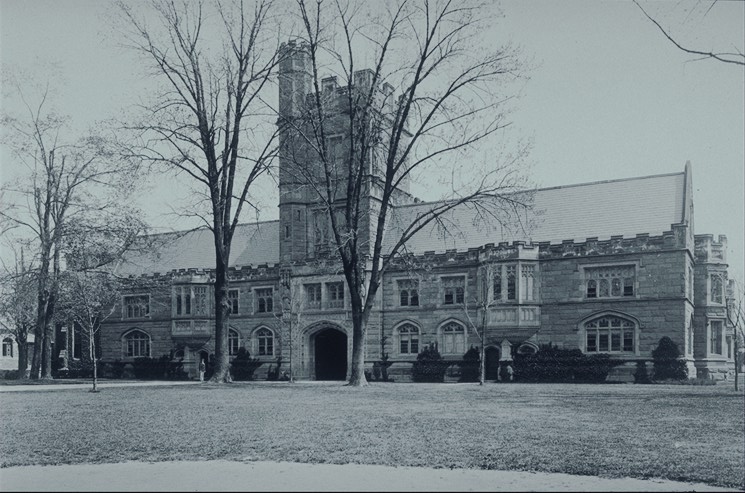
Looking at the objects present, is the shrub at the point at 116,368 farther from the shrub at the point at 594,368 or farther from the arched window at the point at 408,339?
the shrub at the point at 594,368

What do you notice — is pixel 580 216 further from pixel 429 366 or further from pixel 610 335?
pixel 429 366

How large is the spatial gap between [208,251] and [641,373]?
26441 millimetres

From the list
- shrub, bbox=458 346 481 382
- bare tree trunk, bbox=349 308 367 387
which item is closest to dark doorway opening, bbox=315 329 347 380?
shrub, bbox=458 346 481 382

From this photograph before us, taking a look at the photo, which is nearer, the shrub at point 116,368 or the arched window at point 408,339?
the arched window at point 408,339

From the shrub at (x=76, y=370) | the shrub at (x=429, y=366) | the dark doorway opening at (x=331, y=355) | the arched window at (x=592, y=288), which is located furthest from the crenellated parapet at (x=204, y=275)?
the arched window at (x=592, y=288)

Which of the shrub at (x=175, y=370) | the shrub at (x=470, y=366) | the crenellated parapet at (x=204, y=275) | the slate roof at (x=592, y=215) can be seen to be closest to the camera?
the slate roof at (x=592, y=215)

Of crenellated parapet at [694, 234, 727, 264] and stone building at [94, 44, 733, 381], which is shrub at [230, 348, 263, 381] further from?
crenellated parapet at [694, 234, 727, 264]

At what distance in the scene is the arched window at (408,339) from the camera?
3425 cm

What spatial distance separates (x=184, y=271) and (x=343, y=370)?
1096cm

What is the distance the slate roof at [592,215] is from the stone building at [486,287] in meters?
0.07

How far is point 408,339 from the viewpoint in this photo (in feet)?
113

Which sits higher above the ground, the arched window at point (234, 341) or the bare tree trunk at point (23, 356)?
the arched window at point (234, 341)

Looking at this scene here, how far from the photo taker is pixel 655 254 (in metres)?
29.1

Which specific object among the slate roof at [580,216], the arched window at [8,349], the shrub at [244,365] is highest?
the slate roof at [580,216]
